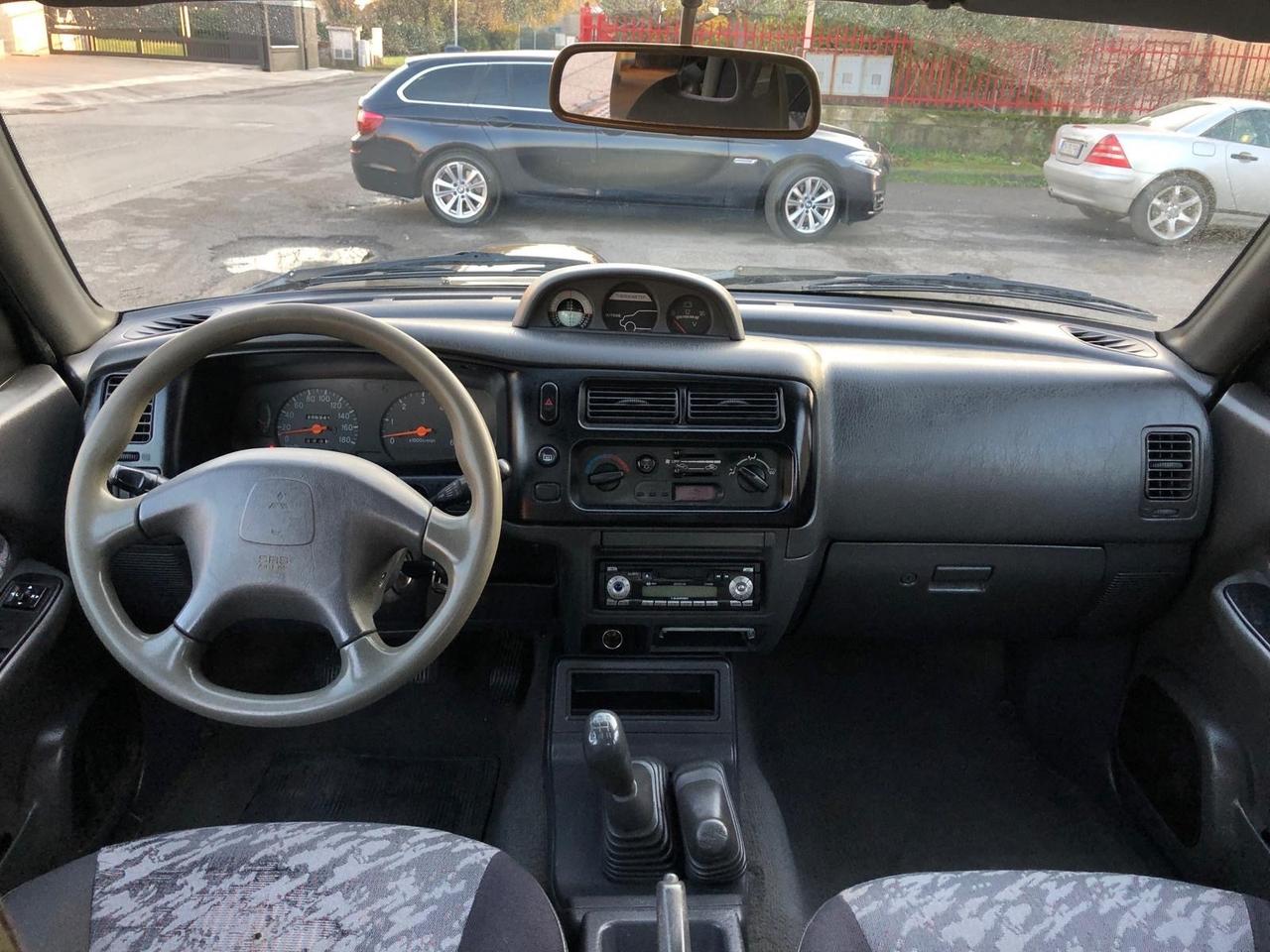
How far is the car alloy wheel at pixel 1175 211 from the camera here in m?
2.66

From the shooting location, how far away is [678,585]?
2504mm

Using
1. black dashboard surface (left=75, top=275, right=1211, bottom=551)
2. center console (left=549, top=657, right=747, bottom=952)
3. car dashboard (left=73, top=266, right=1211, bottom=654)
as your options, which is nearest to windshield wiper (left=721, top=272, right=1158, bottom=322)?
car dashboard (left=73, top=266, right=1211, bottom=654)

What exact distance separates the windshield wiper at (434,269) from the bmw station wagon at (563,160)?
28cm

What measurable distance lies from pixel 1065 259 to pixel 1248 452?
77cm

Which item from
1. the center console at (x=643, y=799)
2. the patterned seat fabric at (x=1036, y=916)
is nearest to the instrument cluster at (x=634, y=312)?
the center console at (x=643, y=799)

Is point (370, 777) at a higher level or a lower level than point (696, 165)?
lower

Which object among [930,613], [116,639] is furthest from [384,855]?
[930,613]

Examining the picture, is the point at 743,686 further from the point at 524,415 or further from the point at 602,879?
the point at 524,415

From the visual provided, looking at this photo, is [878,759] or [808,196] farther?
[878,759]

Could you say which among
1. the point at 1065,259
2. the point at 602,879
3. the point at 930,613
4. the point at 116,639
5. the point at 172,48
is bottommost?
the point at 602,879

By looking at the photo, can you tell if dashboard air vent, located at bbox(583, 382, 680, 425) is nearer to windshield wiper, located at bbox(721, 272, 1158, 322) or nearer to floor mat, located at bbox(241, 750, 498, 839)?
windshield wiper, located at bbox(721, 272, 1158, 322)

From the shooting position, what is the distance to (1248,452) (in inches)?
96.2

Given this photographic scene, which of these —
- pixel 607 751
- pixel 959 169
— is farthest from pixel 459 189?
pixel 607 751

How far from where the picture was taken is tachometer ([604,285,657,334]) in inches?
94.7
